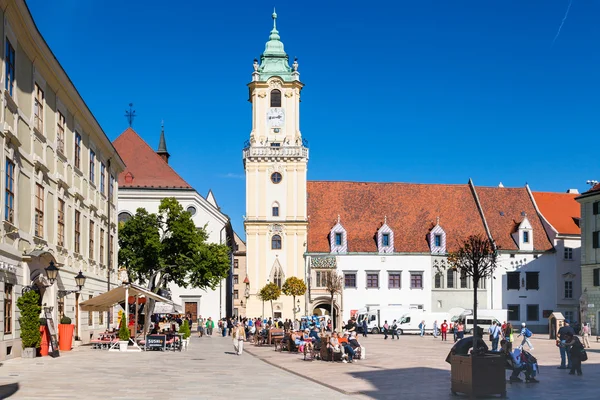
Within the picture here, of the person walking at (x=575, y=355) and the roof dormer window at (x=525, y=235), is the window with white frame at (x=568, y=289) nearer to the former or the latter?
the roof dormer window at (x=525, y=235)

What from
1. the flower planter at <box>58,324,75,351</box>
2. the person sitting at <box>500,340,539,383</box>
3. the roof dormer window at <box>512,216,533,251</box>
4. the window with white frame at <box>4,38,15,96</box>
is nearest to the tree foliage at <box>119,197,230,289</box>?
the flower planter at <box>58,324,75,351</box>

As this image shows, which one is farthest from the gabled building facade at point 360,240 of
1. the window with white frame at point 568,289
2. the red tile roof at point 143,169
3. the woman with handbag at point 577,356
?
the woman with handbag at point 577,356

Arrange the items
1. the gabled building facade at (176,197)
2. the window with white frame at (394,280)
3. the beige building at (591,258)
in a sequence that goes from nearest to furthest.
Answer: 1. the beige building at (591,258)
2. the gabled building facade at (176,197)
3. the window with white frame at (394,280)

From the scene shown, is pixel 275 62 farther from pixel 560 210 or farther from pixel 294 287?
pixel 560 210

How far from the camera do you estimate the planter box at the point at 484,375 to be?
55.8ft

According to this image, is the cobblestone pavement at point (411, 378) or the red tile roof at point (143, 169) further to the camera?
the red tile roof at point (143, 169)

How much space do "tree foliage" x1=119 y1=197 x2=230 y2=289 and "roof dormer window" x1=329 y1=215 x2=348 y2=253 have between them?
2300 centimetres

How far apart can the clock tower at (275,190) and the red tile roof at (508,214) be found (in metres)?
18.5

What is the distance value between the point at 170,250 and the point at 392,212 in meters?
32.4

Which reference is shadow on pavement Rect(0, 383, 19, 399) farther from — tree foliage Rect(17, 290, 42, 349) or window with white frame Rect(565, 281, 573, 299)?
window with white frame Rect(565, 281, 573, 299)

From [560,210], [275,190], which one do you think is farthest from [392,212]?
[560,210]

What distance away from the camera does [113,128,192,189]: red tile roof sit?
71938 mm

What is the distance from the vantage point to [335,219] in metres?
79.4

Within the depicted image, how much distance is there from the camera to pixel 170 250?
2106 inches
